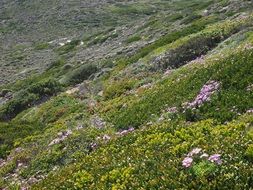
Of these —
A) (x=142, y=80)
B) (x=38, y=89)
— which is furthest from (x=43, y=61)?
(x=142, y=80)

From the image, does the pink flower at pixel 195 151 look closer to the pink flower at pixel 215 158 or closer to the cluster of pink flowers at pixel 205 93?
the pink flower at pixel 215 158

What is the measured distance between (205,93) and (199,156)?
679 cm

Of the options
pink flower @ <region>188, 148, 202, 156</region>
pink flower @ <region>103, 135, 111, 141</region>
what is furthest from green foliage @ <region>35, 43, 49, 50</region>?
pink flower @ <region>188, 148, 202, 156</region>

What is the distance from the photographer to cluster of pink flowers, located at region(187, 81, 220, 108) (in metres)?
18.6

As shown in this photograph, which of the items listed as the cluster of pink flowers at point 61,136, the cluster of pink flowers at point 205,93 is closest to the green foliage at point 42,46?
the cluster of pink flowers at point 61,136

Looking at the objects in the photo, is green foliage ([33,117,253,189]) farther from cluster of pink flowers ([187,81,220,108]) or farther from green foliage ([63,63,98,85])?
green foliage ([63,63,98,85])

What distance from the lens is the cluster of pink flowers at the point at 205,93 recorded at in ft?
61.1

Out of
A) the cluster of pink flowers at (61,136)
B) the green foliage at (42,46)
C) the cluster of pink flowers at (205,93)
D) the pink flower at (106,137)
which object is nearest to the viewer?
the cluster of pink flowers at (205,93)

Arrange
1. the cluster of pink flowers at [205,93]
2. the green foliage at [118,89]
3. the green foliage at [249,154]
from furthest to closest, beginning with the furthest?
1. the green foliage at [118,89]
2. the cluster of pink flowers at [205,93]
3. the green foliage at [249,154]

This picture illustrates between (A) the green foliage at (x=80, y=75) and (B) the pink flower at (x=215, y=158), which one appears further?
(A) the green foliage at (x=80, y=75)

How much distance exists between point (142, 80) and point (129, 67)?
619 cm

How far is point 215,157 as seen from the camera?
12.1 meters

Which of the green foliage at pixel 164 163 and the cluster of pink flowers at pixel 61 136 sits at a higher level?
the green foliage at pixel 164 163

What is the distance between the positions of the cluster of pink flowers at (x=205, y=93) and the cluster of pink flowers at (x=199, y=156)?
18.4 ft
